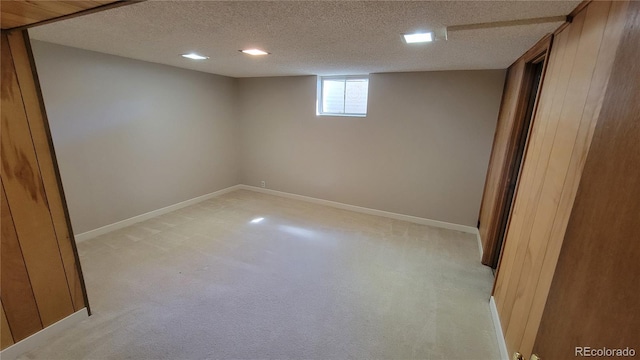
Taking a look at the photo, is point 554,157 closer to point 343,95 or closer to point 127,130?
point 343,95

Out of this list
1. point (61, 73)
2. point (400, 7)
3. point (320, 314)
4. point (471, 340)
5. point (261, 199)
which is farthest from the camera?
point (261, 199)

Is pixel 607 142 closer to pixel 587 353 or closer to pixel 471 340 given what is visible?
pixel 587 353

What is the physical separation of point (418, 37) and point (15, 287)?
3.17 meters

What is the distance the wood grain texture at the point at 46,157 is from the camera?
1487 millimetres

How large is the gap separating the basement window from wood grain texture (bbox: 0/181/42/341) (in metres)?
3.68

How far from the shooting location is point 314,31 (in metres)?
1.83

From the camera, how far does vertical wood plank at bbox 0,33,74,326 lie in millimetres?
1469

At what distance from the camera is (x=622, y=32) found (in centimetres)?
94

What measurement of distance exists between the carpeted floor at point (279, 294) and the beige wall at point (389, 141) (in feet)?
2.28

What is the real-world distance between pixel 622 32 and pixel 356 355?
2.09m

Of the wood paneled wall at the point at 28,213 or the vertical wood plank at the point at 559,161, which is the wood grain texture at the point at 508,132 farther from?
the wood paneled wall at the point at 28,213

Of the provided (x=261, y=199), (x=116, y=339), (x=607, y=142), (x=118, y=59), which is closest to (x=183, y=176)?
(x=261, y=199)

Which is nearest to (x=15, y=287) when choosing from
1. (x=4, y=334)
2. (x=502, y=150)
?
(x=4, y=334)

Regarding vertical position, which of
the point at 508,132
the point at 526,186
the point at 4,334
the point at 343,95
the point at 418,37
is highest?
the point at 418,37
